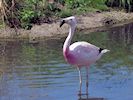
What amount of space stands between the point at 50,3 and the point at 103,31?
1.91 m

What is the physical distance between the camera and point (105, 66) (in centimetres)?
1036

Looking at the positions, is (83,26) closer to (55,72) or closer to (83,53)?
(55,72)

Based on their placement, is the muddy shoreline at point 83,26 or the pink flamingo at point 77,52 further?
the muddy shoreline at point 83,26

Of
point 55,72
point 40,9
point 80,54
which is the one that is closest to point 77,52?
point 80,54

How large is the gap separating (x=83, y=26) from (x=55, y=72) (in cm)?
495

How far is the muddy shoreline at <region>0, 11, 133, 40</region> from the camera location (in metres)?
13.2

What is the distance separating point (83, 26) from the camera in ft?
47.7

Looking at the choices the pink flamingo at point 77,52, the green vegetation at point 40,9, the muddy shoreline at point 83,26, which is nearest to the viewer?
the pink flamingo at point 77,52

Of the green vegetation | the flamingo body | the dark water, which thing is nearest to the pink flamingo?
the flamingo body

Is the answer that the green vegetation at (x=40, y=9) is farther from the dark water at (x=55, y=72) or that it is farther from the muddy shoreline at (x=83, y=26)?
the dark water at (x=55, y=72)

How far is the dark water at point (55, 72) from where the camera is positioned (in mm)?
8430

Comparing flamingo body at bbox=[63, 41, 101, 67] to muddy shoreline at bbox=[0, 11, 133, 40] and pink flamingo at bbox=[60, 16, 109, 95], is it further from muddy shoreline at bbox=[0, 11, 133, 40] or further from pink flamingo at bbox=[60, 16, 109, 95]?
muddy shoreline at bbox=[0, 11, 133, 40]

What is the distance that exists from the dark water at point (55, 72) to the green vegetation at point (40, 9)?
95 cm

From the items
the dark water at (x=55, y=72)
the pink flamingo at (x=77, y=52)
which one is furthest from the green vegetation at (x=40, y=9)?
the pink flamingo at (x=77, y=52)
